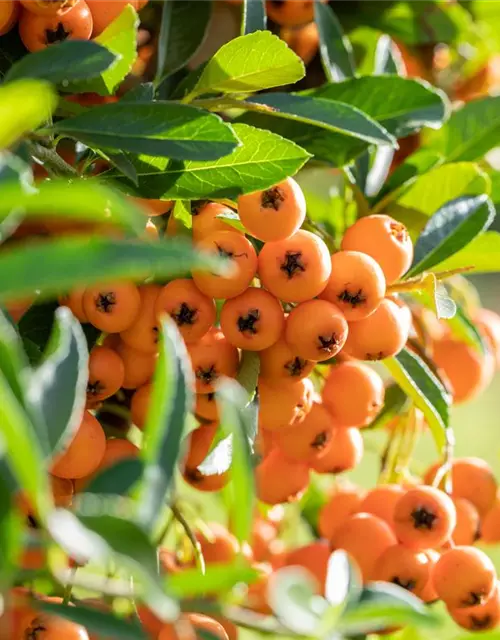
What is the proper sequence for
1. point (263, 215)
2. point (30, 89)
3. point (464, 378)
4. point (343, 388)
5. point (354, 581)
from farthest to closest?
1. point (464, 378)
2. point (343, 388)
3. point (263, 215)
4. point (354, 581)
5. point (30, 89)

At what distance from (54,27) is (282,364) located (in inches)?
12.2

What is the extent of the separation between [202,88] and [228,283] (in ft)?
0.55

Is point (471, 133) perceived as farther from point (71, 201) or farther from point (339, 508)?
point (71, 201)

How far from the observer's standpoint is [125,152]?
→ 2.43ft

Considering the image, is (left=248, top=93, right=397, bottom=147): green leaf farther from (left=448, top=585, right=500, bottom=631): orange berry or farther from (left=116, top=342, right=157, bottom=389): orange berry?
(left=448, top=585, right=500, bottom=631): orange berry

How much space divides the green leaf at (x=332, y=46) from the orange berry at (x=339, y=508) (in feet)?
1.39

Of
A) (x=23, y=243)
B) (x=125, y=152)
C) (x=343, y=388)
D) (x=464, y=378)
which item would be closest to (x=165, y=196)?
(x=125, y=152)

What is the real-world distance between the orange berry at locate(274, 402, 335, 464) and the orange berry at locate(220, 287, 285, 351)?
0.14 meters

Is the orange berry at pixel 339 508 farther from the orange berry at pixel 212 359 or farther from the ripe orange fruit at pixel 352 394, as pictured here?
the orange berry at pixel 212 359

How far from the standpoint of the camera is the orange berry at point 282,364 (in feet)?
2.58

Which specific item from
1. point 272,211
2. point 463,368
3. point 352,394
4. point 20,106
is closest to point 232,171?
point 272,211

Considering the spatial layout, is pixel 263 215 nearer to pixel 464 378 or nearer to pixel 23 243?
pixel 23 243

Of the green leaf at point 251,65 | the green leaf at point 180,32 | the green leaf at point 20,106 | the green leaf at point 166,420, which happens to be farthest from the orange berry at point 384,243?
the green leaf at point 20,106

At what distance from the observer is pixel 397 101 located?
0.94m
